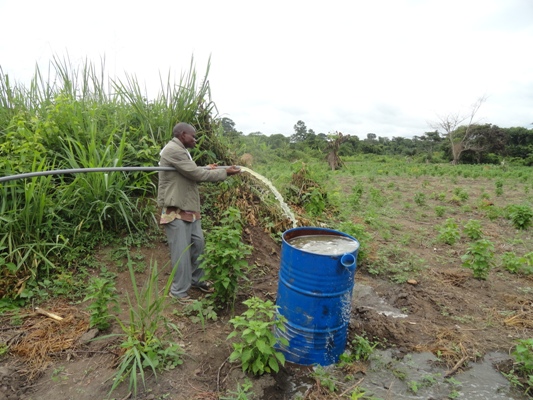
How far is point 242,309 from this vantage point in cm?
339

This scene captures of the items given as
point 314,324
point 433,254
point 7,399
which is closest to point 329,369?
point 314,324

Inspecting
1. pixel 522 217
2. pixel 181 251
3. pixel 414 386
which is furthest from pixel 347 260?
pixel 522 217

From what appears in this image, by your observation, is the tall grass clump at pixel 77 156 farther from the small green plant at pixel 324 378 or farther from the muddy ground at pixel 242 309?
the small green plant at pixel 324 378

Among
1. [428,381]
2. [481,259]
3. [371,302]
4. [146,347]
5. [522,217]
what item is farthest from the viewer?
[522,217]

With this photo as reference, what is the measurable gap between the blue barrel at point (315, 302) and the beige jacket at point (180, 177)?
1.06 meters

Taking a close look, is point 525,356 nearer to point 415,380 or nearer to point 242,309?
point 415,380

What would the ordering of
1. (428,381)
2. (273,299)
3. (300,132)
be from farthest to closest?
1. (300,132)
2. (273,299)
3. (428,381)

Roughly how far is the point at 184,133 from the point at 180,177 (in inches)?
16.0

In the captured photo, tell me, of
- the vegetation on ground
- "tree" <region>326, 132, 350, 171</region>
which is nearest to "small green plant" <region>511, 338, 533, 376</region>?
the vegetation on ground

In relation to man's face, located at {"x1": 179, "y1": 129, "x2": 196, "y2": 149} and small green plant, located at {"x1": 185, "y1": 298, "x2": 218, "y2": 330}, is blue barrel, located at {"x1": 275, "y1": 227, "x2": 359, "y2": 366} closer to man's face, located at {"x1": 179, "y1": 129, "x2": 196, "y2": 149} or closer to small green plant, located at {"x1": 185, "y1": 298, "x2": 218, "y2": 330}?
small green plant, located at {"x1": 185, "y1": 298, "x2": 218, "y2": 330}

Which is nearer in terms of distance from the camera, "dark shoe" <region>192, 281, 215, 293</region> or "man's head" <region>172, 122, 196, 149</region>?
"man's head" <region>172, 122, 196, 149</region>

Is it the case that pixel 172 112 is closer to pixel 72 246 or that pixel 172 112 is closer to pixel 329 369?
pixel 72 246

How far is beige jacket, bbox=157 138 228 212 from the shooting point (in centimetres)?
330

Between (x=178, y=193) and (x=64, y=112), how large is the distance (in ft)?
6.76
